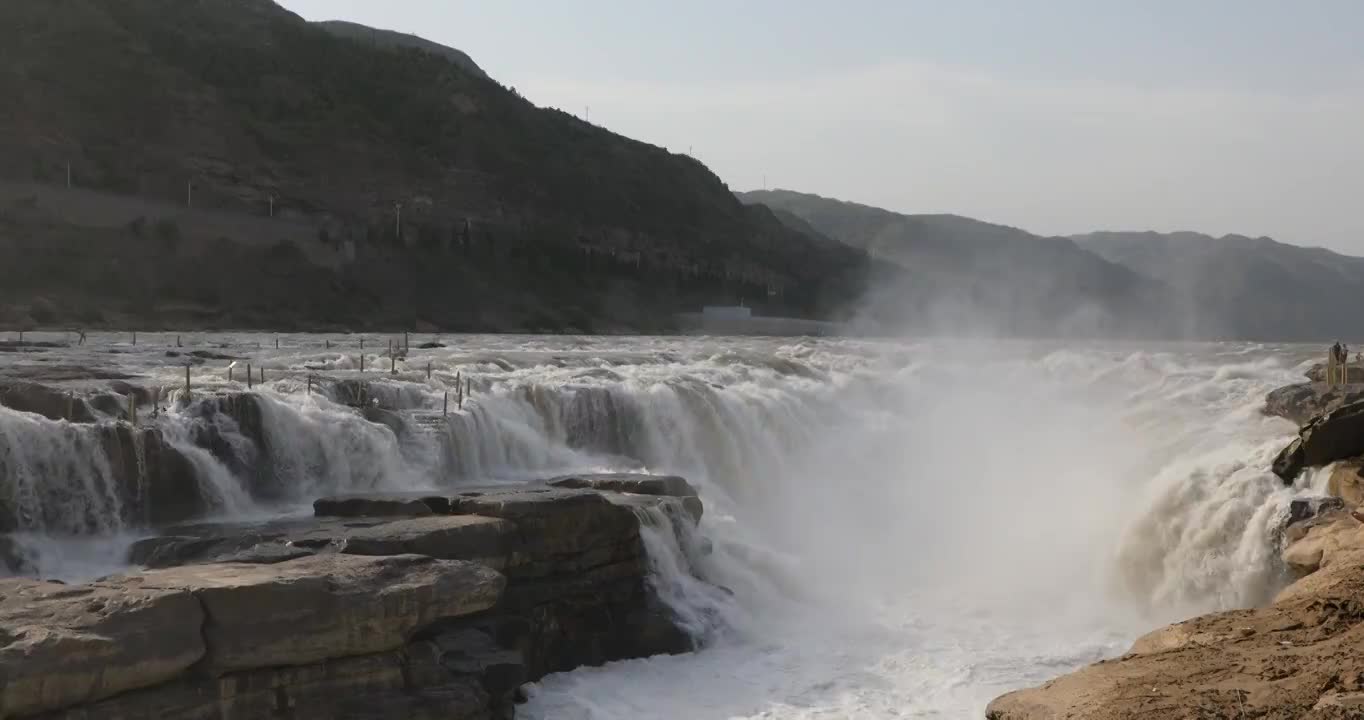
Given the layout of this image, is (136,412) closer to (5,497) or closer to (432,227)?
(5,497)

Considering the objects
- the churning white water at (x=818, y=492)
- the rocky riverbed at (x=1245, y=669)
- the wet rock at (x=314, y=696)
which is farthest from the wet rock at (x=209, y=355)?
the rocky riverbed at (x=1245, y=669)

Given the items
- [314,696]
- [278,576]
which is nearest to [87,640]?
[278,576]

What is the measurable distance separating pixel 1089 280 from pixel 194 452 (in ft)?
460

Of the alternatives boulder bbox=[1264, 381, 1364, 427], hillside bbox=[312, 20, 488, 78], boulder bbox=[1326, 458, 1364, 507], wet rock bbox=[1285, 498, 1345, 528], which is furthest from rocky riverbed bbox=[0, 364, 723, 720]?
hillside bbox=[312, 20, 488, 78]

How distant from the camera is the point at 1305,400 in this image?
22281mm

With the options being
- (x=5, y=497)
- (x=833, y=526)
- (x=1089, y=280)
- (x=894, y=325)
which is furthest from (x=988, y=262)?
(x=5, y=497)

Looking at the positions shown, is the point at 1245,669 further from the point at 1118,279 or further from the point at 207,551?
the point at 1118,279

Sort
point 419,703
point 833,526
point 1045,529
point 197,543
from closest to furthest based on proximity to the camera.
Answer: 1. point 419,703
2. point 197,543
3. point 1045,529
4. point 833,526

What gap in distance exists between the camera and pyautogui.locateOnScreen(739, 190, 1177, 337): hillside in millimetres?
93312

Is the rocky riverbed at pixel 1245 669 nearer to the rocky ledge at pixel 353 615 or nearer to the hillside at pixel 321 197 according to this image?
the rocky ledge at pixel 353 615

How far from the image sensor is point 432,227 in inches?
2835

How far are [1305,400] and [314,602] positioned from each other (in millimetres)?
17202

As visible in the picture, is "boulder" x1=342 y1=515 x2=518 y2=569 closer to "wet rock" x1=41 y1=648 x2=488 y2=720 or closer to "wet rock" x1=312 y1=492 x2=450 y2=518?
"wet rock" x1=312 y1=492 x2=450 y2=518

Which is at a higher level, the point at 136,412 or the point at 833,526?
the point at 136,412
